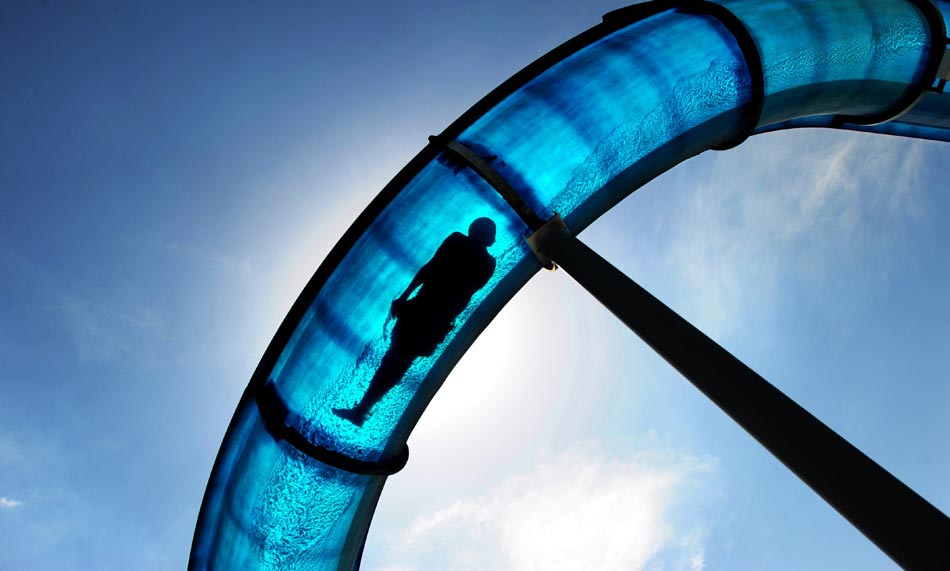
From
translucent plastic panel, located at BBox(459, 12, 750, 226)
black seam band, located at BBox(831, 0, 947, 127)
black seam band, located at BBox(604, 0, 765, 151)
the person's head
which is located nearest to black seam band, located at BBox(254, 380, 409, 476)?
the person's head

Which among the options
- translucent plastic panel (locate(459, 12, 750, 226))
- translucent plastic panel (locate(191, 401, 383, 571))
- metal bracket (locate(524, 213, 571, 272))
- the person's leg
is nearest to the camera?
metal bracket (locate(524, 213, 571, 272))

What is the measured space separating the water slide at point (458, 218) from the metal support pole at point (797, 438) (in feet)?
6.60

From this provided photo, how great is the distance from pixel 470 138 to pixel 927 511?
4741mm

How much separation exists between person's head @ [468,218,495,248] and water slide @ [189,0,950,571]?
5 cm

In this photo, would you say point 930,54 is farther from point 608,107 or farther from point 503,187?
point 503,187

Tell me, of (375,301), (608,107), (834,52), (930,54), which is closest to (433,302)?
(375,301)

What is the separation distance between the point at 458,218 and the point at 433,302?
0.89 meters

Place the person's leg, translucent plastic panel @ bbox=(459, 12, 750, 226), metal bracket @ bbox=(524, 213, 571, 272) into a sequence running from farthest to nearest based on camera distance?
the person's leg → translucent plastic panel @ bbox=(459, 12, 750, 226) → metal bracket @ bbox=(524, 213, 571, 272)

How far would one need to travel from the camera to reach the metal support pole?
2236 millimetres

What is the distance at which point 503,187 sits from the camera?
5.62 metres

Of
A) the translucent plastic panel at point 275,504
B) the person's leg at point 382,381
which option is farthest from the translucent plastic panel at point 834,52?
the translucent plastic panel at point 275,504

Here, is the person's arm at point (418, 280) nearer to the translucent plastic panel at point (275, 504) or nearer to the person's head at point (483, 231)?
the person's head at point (483, 231)

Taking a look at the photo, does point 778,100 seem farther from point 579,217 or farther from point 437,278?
point 437,278

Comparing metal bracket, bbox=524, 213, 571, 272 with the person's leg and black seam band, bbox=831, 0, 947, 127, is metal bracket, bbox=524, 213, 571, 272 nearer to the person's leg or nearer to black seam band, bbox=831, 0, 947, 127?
the person's leg
